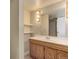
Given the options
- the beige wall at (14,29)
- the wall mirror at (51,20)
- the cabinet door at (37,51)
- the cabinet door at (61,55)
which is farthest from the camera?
the cabinet door at (37,51)

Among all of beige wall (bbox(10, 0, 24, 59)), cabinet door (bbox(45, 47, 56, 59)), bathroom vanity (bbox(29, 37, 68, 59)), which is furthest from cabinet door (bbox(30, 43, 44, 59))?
beige wall (bbox(10, 0, 24, 59))

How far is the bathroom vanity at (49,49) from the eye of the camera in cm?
243

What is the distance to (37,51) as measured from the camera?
3.46 metres

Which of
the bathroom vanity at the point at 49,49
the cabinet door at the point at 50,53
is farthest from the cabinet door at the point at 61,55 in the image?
the cabinet door at the point at 50,53

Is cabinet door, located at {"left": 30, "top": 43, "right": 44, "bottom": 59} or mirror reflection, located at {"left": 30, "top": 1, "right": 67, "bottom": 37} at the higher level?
mirror reflection, located at {"left": 30, "top": 1, "right": 67, "bottom": 37}

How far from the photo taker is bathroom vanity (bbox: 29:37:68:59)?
7.96ft

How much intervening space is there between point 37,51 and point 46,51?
1.78 feet

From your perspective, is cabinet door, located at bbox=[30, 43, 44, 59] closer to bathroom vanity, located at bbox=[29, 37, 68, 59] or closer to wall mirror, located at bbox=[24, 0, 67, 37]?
bathroom vanity, located at bbox=[29, 37, 68, 59]

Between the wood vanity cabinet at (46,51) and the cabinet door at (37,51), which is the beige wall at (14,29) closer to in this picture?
the wood vanity cabinet at (46,51)

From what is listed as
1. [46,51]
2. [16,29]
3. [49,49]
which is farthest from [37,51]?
[16,29]

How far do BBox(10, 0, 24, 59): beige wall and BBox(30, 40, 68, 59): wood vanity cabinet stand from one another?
158 cm

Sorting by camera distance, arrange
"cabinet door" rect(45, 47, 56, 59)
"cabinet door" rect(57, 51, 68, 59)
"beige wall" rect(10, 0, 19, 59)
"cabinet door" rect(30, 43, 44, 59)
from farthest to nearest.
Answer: "cabinet door" rect(30, 43, 44, 59) → "cabinet door" rect(45, 47, 56, 59) → "cabinet door" rect(57, 51, 68, 59) → "beige wall" rect(10, 0, 19, 59)

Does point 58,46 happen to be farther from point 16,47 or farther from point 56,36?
point 16,47
